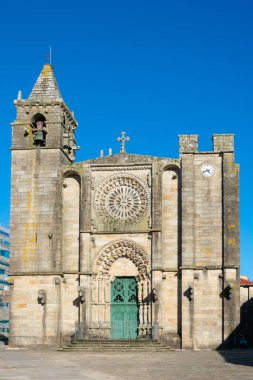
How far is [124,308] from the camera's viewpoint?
35.5 meters

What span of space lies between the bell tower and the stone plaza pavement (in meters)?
4.04

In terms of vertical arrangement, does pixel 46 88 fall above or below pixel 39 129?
above

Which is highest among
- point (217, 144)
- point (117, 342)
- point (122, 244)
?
point (217, 144)

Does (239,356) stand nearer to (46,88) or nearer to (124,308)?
(124,308)

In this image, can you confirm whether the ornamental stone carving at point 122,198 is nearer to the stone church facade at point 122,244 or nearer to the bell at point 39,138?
the stone church facade at point 122,244

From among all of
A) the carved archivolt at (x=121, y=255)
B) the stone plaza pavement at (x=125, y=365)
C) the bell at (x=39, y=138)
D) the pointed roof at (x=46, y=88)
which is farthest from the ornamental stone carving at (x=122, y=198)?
the stone plaza pavement at (x=125, y=365)

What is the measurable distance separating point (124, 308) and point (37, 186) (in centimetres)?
688

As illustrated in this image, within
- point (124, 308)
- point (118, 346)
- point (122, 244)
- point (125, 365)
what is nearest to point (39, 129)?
point (122, 244)

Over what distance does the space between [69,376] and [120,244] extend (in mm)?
14562

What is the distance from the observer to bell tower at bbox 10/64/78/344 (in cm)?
3519

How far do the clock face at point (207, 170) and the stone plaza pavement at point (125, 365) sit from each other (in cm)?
796

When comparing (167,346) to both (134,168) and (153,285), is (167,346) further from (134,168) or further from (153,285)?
(134,168)

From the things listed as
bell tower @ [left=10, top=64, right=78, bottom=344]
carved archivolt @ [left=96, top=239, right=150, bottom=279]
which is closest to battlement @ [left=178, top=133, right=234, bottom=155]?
carved archivolt @ [left=96, top=239, right=150, bottom=279]

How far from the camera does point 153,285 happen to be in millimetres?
34469
